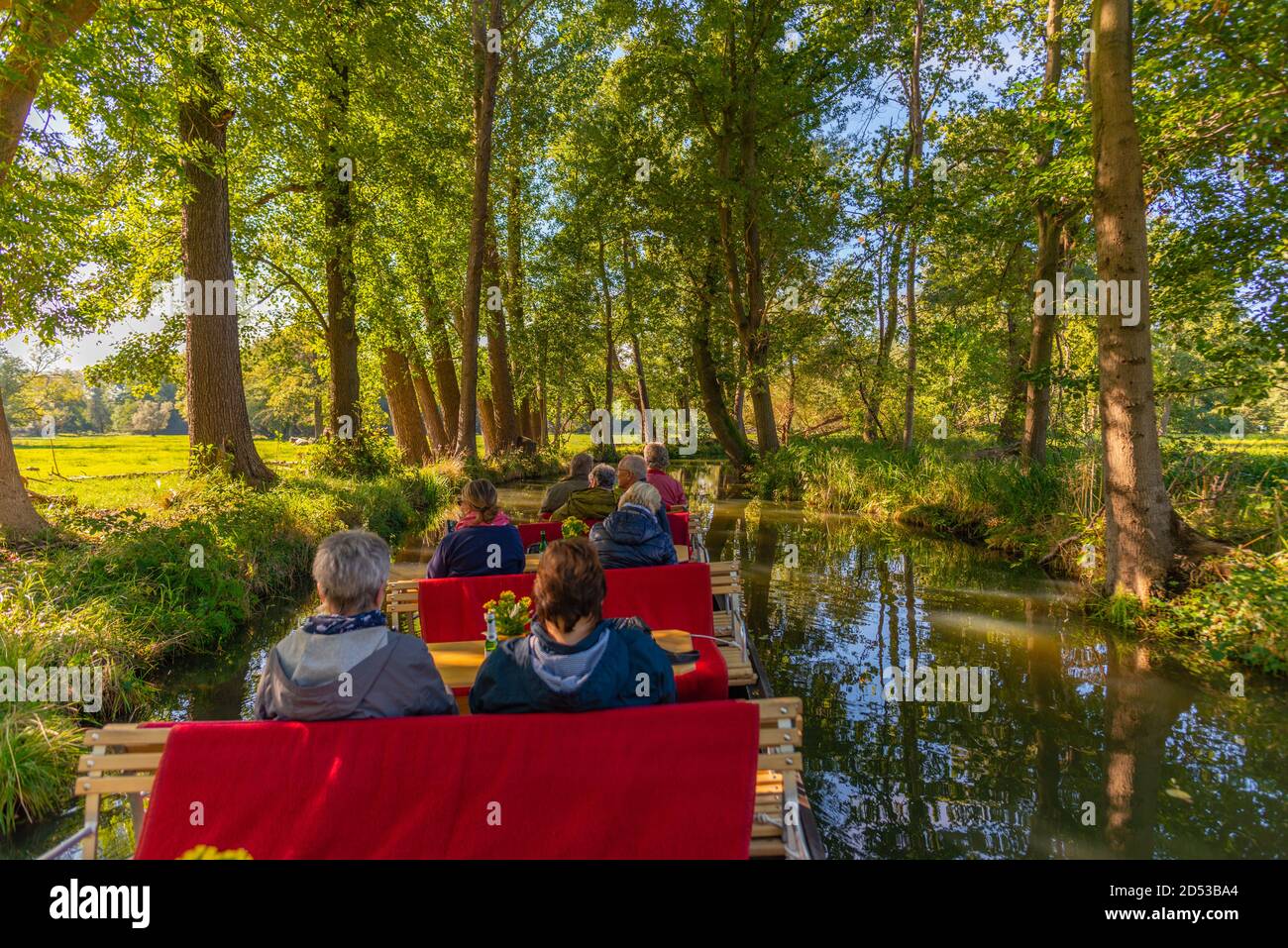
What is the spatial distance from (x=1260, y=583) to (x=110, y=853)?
9311 millimetres

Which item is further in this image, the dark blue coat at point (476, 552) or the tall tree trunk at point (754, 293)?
the tall tree trunk at point (754, 293)

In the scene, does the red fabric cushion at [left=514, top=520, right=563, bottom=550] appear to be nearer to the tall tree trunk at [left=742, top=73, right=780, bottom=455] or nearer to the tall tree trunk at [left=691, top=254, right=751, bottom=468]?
the tall tree trunk at [left=742, top=73, right=780, bottom=455]

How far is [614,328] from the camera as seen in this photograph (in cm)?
3073

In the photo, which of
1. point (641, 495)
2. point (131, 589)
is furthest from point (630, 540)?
point (131, 589)

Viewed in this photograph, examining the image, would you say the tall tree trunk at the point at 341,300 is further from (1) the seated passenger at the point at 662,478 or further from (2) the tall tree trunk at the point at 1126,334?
(2) the tall tree trunk at the point at 1126,334

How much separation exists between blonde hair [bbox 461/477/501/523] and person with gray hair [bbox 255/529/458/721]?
10.0 feet

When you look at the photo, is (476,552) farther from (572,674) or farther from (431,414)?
(431,414)

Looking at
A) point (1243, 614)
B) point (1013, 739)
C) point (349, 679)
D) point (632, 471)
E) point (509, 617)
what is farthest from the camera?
point (632, 471)

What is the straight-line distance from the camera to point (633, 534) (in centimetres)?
591

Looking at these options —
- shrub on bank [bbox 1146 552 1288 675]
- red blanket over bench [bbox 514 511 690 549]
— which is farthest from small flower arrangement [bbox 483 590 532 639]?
shrub on bank [bbox 1146 552 1288 675]

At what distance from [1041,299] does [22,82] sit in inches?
585

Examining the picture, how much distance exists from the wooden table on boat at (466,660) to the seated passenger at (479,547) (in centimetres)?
143

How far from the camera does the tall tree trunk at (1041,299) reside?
13.4 meters

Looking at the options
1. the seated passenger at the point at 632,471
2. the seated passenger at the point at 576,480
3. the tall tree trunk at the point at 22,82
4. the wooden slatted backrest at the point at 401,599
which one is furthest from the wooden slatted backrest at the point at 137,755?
the tall tree trunk at the point at 22,82
